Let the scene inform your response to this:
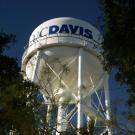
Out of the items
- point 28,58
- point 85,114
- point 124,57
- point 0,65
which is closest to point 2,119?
point 0,65

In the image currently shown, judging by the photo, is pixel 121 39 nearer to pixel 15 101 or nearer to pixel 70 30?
pixel 15 101

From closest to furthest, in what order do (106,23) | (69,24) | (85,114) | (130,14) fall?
(130,14)
(106,23)
(85,114)
(69,24)

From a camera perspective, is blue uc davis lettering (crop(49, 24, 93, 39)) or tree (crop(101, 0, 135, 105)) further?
blue uc davis lettering (crop(49, 24, 93, 39))

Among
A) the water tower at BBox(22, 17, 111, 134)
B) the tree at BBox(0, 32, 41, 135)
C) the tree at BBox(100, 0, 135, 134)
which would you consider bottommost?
the tree at BBox(0, 32, 41, 135)

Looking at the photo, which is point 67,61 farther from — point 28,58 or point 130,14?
point 130,14

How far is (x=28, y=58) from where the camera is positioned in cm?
2741

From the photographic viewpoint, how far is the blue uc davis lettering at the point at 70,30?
87.2ft

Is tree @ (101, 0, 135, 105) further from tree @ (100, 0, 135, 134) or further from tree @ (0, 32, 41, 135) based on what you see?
tree @ (0, 32, 41, 135)

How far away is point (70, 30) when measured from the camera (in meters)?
26.7

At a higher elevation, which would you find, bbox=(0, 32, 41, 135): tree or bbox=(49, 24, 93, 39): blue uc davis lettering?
bbox=(49, 24, 93, 39): blue uc davis lettering

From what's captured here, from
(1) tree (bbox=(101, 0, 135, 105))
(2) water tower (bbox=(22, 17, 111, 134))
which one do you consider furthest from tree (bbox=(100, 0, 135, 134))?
(2) water tower (bbox=(22, 17, 111, 134))

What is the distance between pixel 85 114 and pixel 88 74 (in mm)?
3133

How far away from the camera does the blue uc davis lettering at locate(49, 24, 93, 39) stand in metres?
26.6

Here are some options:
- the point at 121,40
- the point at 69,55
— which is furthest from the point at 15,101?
the point at 69,55
